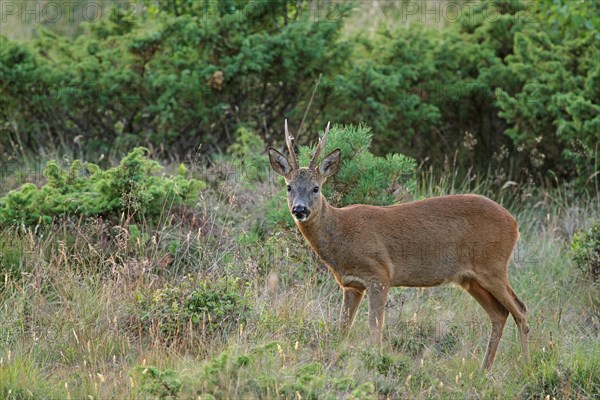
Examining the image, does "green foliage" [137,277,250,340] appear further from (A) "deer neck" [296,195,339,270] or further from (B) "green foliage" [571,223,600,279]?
(B) "green foliage" [571,223,600,279]

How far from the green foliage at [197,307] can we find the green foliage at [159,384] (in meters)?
1.08

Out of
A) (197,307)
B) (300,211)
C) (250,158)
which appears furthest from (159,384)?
(250,158)

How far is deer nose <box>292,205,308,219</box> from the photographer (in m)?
6.86

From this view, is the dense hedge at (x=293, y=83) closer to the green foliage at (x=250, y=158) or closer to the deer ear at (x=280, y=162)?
the green foliage at (x=250, y=158)

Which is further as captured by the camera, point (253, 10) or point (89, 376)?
point (253, 10)

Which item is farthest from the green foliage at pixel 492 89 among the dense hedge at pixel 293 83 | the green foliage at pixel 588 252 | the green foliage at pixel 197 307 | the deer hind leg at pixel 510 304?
the green foliage at pixel 197 307

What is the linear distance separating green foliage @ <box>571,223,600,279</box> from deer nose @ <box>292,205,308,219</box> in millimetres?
3127

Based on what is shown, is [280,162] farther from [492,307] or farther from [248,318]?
[492,307]

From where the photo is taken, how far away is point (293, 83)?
11992 mm

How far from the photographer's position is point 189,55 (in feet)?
39.0

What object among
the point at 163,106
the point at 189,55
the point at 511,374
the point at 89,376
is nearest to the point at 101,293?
the point at 89,376

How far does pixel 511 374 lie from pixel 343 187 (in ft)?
8.22

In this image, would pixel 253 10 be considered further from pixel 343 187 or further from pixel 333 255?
pixel 333 255

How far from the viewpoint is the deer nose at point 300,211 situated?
686 centimetres
